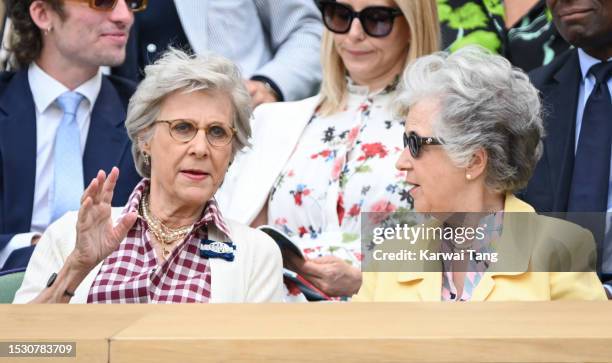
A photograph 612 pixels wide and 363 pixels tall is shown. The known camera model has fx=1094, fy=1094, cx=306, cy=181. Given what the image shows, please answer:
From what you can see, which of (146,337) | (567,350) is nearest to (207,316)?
(146,337)

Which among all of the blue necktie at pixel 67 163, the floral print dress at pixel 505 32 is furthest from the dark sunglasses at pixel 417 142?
the blue necktie at pixel 67 163

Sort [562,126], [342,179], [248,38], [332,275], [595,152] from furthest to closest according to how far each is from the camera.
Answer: [248,38]
[342,179]
[562,126]
[595,152]
[332,275]

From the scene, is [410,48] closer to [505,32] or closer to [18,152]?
[505,32]

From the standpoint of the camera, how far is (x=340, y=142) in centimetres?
390

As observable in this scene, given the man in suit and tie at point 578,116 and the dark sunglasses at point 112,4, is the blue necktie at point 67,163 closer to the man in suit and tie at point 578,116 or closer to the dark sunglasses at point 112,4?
the dark sunglasses at point 112,4

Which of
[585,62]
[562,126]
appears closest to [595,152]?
[562,126]

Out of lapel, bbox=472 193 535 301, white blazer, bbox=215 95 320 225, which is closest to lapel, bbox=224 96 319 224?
white blazer, bbox=215 95 320 225

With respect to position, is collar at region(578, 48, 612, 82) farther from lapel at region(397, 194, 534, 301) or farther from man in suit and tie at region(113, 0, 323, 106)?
man in suit and tie at region(113, 0, 323, 106)

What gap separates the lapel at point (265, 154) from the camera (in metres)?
3.88

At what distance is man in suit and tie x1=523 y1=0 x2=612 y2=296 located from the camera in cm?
352

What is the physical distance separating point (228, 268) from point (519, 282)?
0.79m

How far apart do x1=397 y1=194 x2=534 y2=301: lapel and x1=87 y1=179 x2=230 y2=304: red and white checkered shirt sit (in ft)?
1.81

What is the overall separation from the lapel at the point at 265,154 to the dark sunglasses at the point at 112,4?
23.3 inches

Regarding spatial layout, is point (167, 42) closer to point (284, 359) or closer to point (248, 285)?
point (248, 285)
